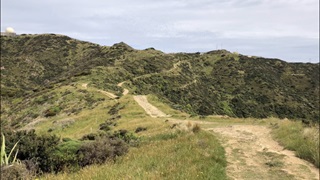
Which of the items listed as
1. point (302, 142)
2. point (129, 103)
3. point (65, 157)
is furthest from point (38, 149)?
point (129, 103)

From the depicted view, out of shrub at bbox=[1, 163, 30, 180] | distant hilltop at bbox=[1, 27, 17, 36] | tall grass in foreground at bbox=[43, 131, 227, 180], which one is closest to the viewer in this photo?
tall grass in foreground at bbox=[43, 131, 227, 180]

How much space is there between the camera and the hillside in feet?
220

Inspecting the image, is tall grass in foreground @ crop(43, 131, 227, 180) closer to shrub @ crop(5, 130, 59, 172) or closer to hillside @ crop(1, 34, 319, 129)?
shrub @ crop(5, 130, 59, 172)

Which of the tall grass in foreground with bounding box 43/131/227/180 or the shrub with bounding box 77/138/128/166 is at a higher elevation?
the tall grass in foreground with bounding box 43/131/227/180

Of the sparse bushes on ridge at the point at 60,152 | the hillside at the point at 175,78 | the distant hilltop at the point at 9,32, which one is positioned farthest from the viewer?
the distant hilltop at the point at 9,32

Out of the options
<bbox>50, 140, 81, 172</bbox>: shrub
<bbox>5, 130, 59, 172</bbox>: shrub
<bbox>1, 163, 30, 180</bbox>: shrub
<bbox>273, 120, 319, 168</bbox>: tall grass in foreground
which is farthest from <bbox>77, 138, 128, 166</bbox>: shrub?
<bbox>273, 120, 319, 168</bbox>: tall grass in foreground

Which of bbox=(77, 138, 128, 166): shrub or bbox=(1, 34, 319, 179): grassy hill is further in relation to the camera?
bbox=(77, 138, 128, 166): shrub

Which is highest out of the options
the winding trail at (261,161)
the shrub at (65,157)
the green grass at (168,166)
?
the green grass at (168,166)

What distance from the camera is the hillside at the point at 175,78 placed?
67.2m

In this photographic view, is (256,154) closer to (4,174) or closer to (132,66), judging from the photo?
(4,174)

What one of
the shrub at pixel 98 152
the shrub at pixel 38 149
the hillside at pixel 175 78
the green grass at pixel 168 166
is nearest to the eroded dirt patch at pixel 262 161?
the green grass at pixel 168 166

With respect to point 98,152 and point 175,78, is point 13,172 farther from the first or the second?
point 175,78

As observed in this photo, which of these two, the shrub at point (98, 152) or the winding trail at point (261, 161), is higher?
→ the winding trail at point (261, 161)

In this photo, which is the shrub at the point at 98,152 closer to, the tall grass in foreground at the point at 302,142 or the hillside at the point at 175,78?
the tall grass in foreground at the point at 302,142
